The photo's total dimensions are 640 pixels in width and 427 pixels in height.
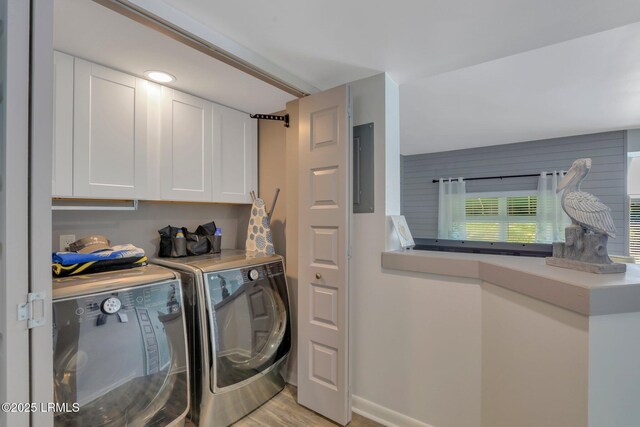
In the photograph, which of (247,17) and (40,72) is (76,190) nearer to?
(40,72)

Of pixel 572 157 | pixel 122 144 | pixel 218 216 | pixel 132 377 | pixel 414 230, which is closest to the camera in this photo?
pixel 132 377

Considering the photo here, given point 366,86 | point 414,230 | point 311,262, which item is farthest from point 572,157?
point 311,262

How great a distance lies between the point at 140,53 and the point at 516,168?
513 cm

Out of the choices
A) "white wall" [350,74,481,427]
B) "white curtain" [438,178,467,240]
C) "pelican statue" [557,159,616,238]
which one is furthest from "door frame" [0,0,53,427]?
"white curtain" [438,178,467,240]

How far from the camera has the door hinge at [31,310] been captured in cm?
85

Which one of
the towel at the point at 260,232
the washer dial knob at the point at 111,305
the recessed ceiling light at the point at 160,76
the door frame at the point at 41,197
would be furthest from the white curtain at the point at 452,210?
the door frame at the point at 41,197

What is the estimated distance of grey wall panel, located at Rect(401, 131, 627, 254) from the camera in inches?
151

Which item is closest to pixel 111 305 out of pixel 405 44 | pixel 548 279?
pixel 548 279

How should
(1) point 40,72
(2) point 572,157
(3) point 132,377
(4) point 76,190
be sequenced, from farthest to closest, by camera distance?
(2) point 572,157, (4) point 76,190, (3) point 132,377, (1) point 40,72

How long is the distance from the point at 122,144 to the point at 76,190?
35cm

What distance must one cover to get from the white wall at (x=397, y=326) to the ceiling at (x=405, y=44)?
0.35 metres

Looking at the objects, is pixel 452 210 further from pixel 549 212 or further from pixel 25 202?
pixel 25 202

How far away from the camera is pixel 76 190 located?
1481 mm

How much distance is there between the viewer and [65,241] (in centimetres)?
163
